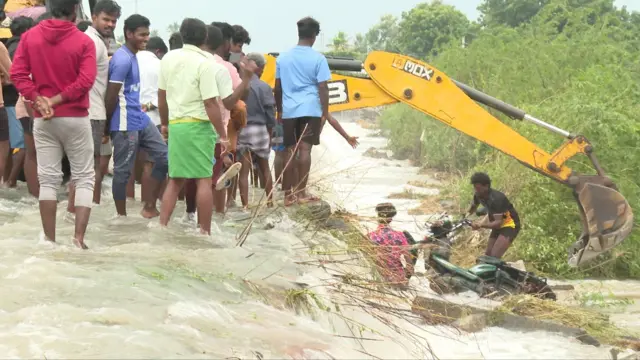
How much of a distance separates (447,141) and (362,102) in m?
14.8

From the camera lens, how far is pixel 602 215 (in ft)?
35.4

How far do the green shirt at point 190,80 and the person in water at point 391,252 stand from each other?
1711 millimetres

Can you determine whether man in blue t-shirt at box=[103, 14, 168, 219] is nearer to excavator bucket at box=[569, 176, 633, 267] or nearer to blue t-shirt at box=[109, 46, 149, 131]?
blue t-shirt at box=[109, 46, 149, 131]

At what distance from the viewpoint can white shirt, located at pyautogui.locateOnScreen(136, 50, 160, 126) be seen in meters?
9.60

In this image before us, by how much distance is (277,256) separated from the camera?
7406mm

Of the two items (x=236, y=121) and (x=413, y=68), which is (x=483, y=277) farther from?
(x=236, y=121)

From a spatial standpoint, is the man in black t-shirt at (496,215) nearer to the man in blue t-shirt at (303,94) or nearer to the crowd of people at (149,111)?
the crowd of people at (149,111)

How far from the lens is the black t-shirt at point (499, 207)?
10945mm

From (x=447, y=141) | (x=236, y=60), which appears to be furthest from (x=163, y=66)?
(x=447, y=141)

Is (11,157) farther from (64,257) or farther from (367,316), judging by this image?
(367,316)

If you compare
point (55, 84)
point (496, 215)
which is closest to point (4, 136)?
point (55, 84)

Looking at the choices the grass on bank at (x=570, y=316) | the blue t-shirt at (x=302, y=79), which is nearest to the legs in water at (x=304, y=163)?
the blue t-shirt at (x=302, y=79)

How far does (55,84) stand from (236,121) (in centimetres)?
207

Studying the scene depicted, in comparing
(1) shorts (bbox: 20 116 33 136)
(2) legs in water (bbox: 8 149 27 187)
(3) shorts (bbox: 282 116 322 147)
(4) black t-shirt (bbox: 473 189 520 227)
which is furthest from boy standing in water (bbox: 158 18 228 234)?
(4) black t-shirt (bbox: 473 189 520 227)
